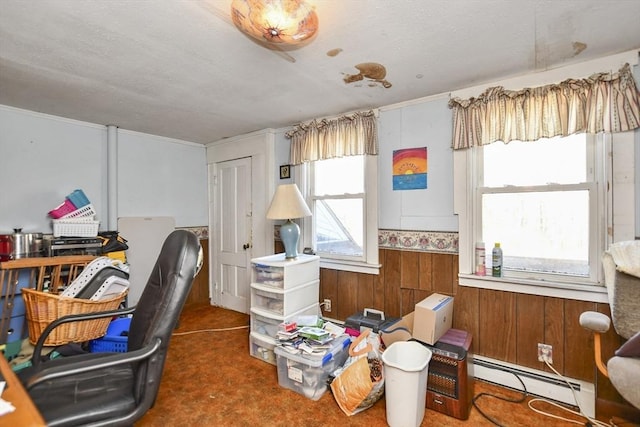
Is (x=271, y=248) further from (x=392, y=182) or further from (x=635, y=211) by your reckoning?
(x=635, y=211)

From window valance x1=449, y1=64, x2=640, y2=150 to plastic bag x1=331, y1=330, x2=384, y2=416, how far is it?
67.4 inches

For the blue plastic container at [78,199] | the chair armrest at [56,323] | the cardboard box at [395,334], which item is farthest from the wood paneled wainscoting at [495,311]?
the blue plastic container at [78,199]

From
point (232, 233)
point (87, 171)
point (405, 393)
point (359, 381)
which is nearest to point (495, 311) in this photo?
point (405, 393)

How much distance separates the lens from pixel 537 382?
84.1 inches

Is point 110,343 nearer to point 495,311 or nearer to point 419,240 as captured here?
point 419,240

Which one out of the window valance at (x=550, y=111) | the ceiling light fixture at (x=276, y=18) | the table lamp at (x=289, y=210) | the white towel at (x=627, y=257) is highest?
the ceiling light fixture at (x=276, y=18)

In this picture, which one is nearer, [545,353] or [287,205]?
[545,353]

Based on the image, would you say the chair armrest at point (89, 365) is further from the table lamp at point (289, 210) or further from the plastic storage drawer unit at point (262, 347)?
the table lamp at point (289, 210)

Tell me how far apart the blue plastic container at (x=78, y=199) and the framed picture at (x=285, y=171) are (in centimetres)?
201

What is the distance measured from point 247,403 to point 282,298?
0.77 m

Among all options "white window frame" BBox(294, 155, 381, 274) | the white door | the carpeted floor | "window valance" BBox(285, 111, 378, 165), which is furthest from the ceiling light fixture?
the white door

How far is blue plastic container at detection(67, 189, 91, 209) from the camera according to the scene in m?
3.01

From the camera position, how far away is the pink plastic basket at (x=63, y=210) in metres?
2.92

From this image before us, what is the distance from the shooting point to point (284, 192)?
2854 millimetres
